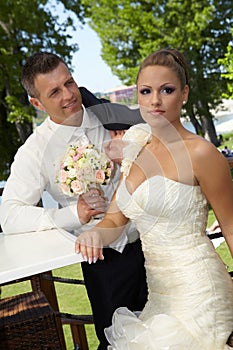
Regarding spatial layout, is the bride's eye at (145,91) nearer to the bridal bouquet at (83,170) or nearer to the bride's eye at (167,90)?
the bride's eye at (167,90)

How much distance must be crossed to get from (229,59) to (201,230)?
33.2ft

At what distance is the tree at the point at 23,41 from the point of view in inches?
418

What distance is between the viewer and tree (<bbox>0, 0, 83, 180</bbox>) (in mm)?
10617

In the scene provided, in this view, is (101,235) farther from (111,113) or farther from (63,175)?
(111,113)

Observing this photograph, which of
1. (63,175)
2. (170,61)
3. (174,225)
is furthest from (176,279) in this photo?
(170,61)

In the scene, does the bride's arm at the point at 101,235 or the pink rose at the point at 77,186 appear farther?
the pink rose at the point at 77,186

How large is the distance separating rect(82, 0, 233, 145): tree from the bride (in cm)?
1423

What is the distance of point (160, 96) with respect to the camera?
1.79m

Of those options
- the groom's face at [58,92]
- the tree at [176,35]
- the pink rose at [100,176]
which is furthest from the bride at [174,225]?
the tree at [176,35]

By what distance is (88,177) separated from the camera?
205 centimetres

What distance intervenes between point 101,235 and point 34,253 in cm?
24

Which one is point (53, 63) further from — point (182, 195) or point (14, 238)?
point (182, 195)

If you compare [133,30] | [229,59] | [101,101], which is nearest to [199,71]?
[133,30]

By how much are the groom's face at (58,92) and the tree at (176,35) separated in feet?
44.9
